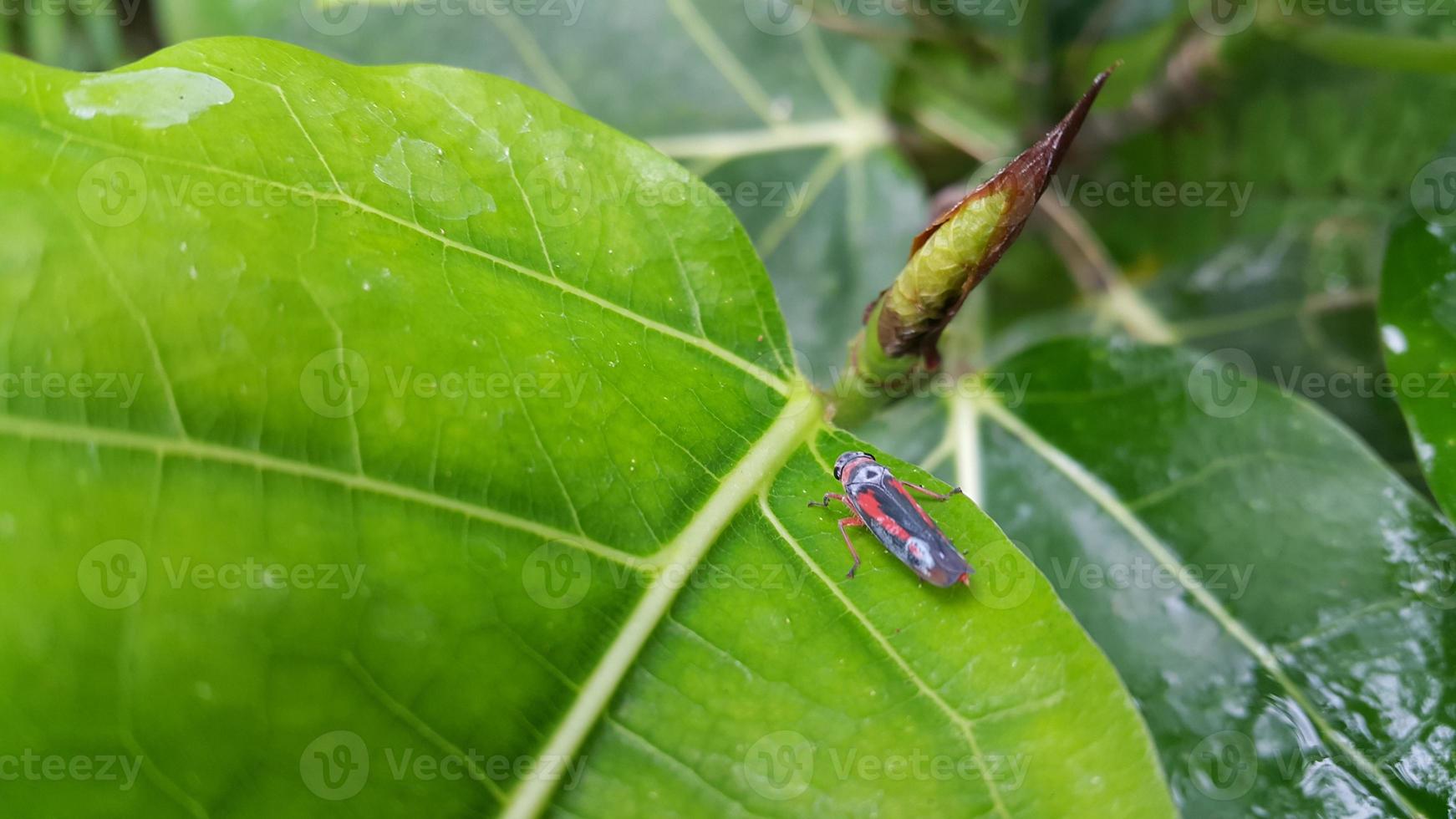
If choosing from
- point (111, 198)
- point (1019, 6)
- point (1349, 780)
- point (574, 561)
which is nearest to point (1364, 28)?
point (1019, 6)

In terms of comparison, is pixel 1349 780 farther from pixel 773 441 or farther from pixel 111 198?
pixel 111 198
